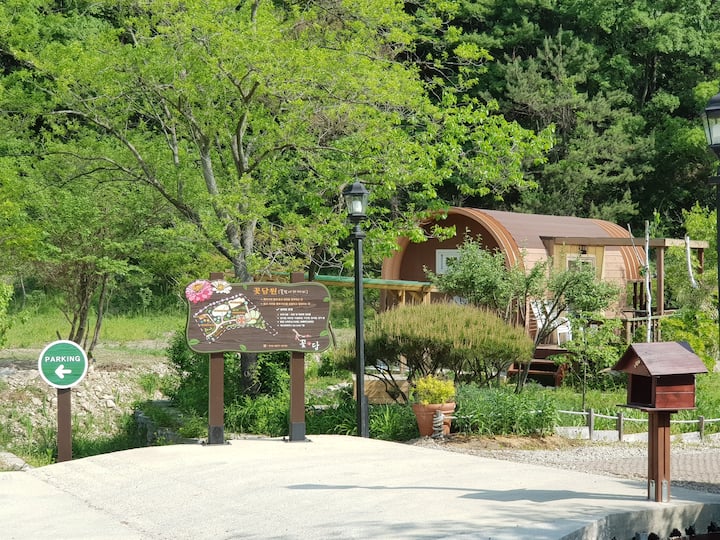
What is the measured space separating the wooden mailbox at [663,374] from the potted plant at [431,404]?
14.1ft

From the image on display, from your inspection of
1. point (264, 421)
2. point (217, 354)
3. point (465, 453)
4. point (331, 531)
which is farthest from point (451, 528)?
point (264, 421)

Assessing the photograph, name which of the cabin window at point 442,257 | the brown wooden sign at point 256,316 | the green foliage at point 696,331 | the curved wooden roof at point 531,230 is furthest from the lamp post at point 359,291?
the cabin window at point 442,257

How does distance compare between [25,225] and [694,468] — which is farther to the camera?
[25,225]

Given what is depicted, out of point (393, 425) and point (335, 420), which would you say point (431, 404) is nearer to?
point (393, 425)

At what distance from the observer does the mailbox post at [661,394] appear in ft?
25.2

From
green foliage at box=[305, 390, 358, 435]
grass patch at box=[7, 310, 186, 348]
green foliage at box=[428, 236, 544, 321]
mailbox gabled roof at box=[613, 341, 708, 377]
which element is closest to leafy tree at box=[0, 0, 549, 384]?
green foliage at box=[428, 236, 544, 321]

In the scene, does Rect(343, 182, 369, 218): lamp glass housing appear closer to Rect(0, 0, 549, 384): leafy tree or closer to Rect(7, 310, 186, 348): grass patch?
Rect(0, 0, 549, 384): leafy tree

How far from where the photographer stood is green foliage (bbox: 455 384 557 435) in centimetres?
1213

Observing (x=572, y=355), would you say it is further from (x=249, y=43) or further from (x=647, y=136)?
(x=647, y=136)

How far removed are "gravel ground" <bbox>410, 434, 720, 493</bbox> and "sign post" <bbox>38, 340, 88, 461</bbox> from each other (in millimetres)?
4096

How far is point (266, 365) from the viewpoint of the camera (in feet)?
49.3

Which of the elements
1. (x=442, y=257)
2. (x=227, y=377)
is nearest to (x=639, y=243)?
(x=442, y=257)

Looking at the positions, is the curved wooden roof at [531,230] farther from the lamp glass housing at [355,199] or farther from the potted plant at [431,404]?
the lamp glass housing at [355,199]

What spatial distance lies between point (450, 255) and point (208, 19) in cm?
1028
